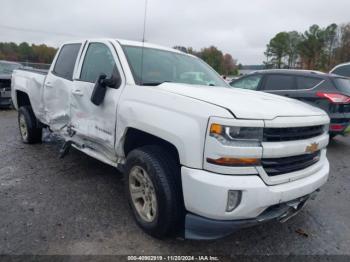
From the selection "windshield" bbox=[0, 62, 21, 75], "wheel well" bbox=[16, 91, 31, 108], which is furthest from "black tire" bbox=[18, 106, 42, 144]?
"windshield" bbox=[0, 62, 21, 75]

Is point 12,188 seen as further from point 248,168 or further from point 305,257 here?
point 305,257

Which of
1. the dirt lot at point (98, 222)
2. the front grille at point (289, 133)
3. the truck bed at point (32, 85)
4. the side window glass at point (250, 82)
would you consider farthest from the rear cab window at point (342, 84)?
the truck bed at point (32, 85)

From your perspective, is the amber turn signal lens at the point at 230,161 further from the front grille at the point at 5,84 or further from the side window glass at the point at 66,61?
the front grille at the point at 5,84

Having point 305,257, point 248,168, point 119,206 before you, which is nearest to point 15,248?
point 119,206

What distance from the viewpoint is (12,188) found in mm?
3848

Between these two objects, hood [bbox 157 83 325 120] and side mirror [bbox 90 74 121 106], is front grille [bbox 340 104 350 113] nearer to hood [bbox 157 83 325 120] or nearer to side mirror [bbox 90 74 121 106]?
hood [bbox 157 83 325 120]

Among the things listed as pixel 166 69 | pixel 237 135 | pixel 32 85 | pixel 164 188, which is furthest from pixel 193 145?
pixel 32 85

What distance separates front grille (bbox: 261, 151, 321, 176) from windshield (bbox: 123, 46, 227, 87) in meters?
1.42

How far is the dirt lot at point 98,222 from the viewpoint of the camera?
2.72 m

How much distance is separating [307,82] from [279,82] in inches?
26.2

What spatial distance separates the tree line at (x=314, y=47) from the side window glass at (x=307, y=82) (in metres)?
51.2

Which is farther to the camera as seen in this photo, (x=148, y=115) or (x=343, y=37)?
(x=343, y=37)

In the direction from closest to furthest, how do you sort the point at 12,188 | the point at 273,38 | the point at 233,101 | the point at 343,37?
the point at 233,101
the point at 12,188
the point at 343,37
the point at 273,38

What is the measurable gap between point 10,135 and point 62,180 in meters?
3.48
